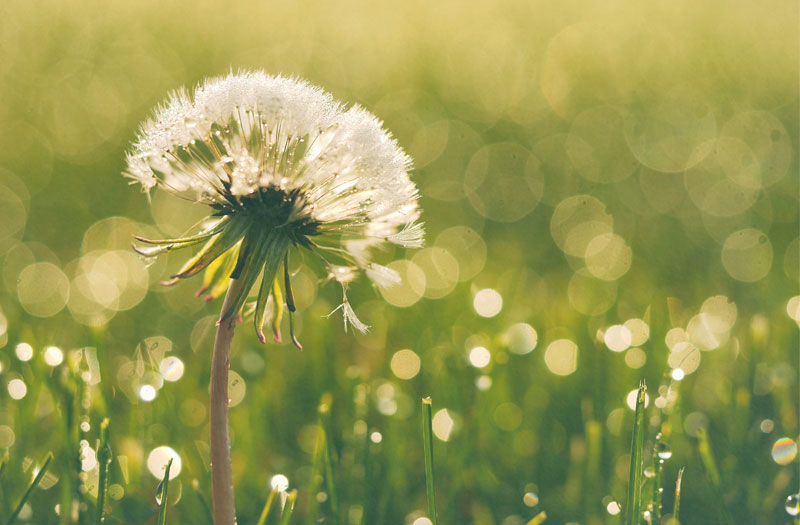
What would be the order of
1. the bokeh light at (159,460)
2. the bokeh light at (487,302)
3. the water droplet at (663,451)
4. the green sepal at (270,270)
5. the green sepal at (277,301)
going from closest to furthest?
the green sepal at (270,270) → the green sepal at (277,301) → the water droplet at (663,451) → the bokeh light at (159,460) → the bokeh light at (487,302)

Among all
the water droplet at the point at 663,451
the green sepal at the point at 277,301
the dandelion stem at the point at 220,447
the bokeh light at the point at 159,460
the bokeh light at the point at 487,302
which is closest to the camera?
the dandelion stem at the point at 220,447

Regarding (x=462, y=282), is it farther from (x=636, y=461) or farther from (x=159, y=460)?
(x=636, y=461)

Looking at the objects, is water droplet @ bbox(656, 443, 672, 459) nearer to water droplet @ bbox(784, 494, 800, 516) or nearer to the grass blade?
water droplet @ bbox(784, 494, 800, 516)

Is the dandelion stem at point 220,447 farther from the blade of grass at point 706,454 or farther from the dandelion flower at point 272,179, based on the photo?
the blade of grass at point 706,454

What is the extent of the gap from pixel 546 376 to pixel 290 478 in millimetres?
1053

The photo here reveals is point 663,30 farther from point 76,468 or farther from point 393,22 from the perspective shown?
point 76,468

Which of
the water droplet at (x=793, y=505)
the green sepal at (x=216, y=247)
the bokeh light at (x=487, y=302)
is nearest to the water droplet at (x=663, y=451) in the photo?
the water droplet at (x=793, y=505)

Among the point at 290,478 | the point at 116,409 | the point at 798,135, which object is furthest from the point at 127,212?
the point at 798,135

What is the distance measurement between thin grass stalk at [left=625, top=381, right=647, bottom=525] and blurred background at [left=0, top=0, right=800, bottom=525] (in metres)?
0.32

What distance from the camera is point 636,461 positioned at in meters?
1.76

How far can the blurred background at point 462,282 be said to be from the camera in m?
2.42

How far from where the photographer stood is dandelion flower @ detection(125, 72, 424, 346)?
5.42 ft

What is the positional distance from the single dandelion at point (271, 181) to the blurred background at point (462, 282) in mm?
228

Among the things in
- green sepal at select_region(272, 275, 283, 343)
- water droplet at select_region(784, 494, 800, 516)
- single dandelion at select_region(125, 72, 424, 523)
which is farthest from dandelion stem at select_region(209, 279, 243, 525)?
water droplet at select_region(784, 494, 800, 516)
